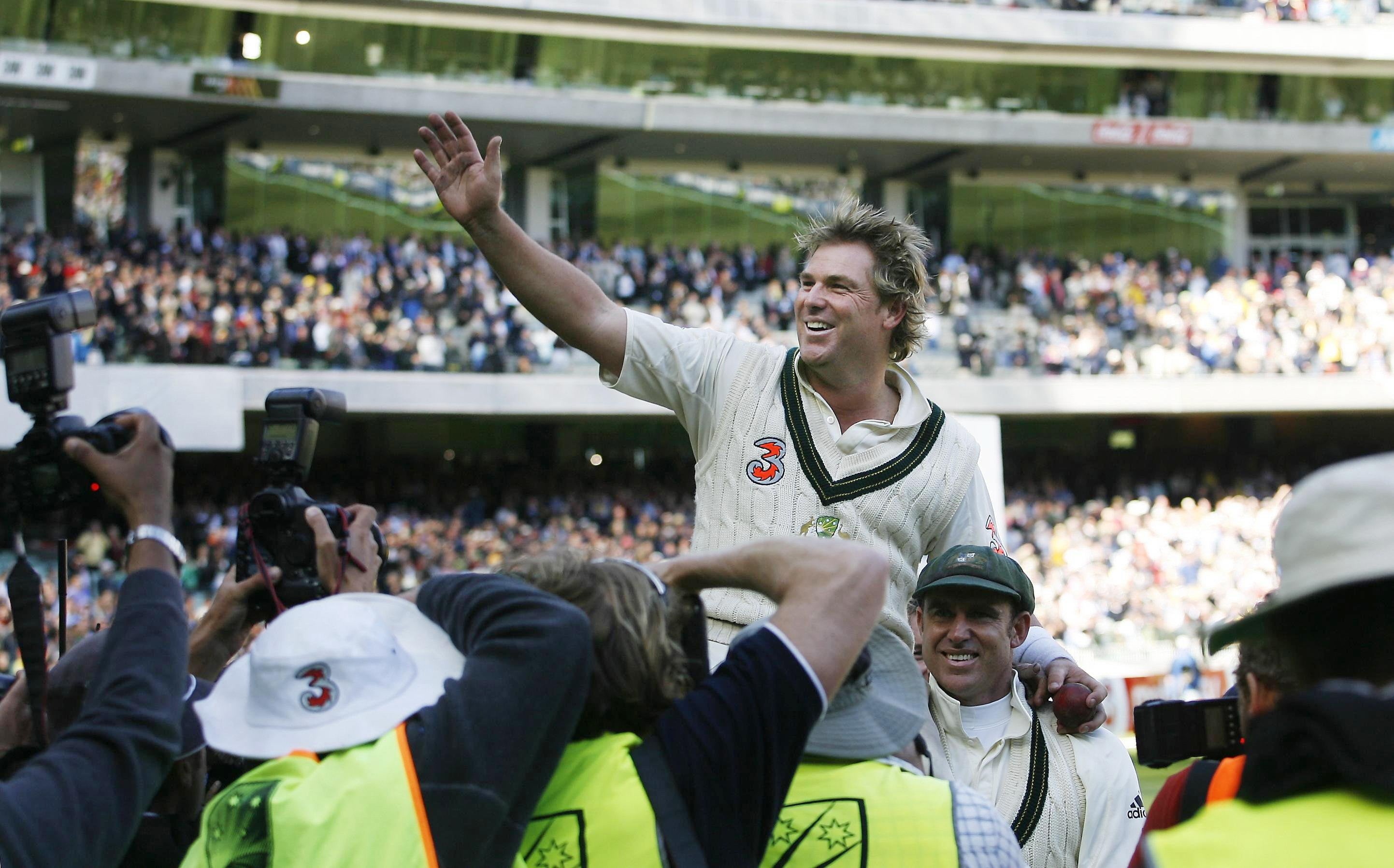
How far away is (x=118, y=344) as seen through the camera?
1795cm

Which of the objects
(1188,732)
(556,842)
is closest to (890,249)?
(1188,732)

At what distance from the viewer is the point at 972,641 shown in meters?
3.32

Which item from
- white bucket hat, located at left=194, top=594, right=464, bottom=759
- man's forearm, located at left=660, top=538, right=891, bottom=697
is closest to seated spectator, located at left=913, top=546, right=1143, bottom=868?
man's forearm, located at left=660, top=538, right=891, bottom=697

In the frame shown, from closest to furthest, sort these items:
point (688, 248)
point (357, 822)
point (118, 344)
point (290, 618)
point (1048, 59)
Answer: point (357, 822) < point (290, 618) < point (118, 344) < point (688, 248) < point (1048, 59)

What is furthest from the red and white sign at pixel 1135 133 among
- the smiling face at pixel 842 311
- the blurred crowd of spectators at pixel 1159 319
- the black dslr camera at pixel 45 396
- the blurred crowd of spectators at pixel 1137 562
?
the black dslr camera at pixel 45 396

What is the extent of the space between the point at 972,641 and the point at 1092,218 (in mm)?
26745

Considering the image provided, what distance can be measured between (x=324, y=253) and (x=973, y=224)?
508 inches

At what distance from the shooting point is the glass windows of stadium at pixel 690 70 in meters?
22.1

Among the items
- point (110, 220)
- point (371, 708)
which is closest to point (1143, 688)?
point (371, 708)

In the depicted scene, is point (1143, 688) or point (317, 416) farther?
point (1143, 688)

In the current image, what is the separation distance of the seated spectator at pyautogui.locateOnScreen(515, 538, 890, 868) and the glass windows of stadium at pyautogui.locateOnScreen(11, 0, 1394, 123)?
22.2m

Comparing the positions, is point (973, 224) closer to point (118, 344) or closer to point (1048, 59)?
point (1048, 59)

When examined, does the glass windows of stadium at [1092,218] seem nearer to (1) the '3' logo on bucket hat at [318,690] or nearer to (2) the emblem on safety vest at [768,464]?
(2) the emblem on safety vest at [768,464]

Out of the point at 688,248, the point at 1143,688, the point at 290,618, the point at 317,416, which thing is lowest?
the point at 1143,688
